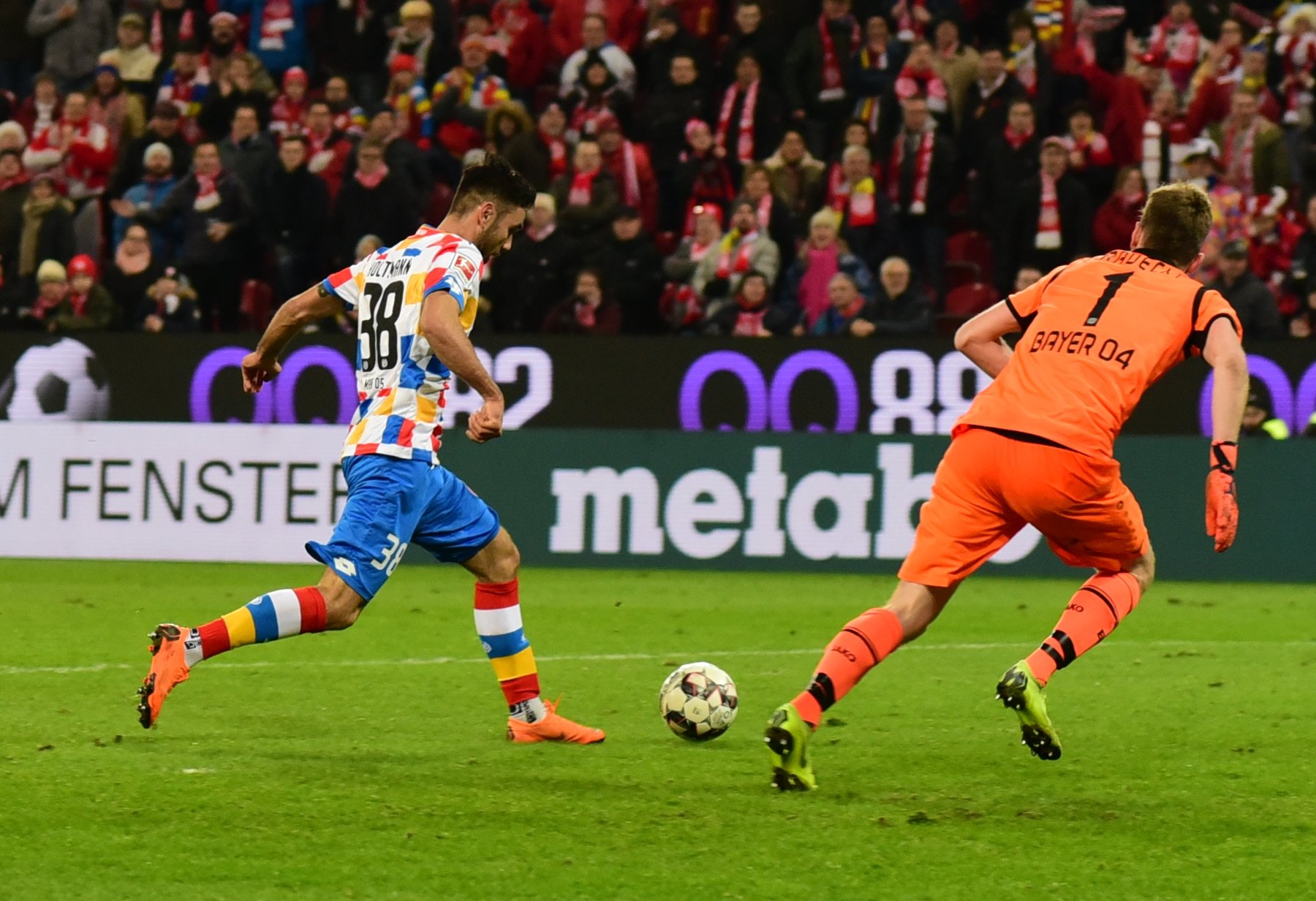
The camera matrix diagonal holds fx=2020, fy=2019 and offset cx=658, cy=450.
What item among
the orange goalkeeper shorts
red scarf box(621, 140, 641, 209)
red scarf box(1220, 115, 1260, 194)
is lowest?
the orange goalkeeper shorts

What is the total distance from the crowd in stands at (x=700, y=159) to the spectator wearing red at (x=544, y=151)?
0.08 ft

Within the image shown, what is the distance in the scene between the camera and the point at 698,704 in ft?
23.2

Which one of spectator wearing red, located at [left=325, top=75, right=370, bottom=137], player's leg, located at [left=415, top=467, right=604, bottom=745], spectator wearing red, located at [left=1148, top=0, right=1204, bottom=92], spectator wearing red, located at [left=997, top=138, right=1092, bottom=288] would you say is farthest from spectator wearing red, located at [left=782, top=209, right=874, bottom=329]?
player's leg, located at [left=415, top=467, right=604, bottom=745]

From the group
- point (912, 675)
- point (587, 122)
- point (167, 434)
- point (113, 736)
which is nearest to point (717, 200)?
point (587, 122)

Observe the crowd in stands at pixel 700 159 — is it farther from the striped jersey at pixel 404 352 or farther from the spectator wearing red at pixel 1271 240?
the striped jersey at pixel 404 352

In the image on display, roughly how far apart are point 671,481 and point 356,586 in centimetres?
769

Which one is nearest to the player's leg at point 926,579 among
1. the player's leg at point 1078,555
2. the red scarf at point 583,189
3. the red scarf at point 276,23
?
the player's leg at point 1078,555

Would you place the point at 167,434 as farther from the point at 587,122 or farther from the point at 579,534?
the point at 587,122

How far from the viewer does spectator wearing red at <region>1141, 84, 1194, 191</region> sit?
54.1 ft

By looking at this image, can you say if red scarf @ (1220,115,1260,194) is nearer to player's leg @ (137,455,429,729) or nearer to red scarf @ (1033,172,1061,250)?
red scarf @ (1033,172,1061,250)

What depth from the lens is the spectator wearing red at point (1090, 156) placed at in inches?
647

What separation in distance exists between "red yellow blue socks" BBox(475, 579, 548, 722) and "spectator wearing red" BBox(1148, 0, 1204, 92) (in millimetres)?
11471

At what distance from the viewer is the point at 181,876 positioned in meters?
Answer: 4.95

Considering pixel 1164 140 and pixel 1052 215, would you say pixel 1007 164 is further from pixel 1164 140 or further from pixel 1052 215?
pixel 1164 140
